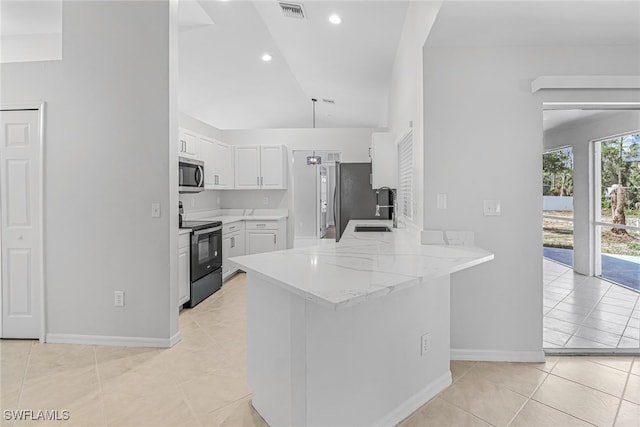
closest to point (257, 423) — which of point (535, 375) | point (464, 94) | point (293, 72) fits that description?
point (535, 375)

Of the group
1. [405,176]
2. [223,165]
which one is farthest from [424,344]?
[223,165]

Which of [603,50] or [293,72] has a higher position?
[293,72]

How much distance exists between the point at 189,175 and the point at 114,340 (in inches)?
75.0

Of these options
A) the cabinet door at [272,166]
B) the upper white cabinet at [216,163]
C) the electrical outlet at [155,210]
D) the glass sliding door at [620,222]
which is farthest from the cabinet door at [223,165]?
the glass sliding door at [620,222]

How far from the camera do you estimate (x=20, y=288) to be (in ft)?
10.3

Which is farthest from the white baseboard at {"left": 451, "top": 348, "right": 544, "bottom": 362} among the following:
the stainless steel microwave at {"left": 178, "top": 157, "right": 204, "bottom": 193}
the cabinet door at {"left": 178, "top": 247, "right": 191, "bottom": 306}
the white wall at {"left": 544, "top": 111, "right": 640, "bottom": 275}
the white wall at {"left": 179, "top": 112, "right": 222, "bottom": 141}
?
the white wall at {"left": 179, "top": 112, "right": 222, "bottom": 141}

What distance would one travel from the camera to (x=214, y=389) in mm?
2277

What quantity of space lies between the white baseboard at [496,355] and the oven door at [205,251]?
2.71 meters

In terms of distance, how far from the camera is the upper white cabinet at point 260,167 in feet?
20.7

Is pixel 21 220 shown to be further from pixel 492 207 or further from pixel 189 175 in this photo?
pixel 492 207

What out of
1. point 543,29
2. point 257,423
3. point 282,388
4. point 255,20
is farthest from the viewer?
point 255,20

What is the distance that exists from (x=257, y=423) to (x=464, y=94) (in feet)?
8.27

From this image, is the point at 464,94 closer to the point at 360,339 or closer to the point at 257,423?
the point at 360,339

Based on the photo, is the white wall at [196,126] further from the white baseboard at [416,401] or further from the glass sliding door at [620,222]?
the glass sliding door at [620,222]
